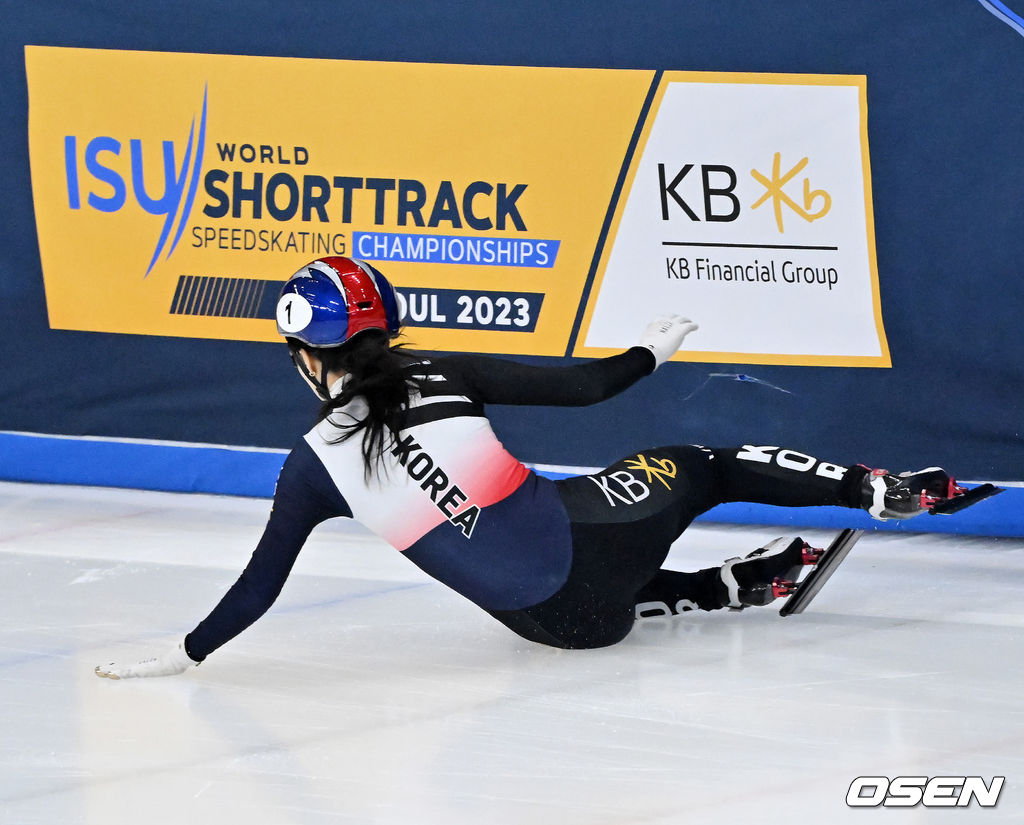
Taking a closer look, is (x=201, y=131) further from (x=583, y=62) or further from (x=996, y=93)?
(x=996, y=93)

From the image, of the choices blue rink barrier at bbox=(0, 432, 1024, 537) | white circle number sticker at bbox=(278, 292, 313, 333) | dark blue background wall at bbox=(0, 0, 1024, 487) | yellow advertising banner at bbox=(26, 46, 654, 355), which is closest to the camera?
white circle number sticker at bbox=(278, 292, 313, 333)

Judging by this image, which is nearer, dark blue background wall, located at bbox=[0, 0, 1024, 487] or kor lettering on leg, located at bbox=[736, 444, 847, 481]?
kor lettering on leg, located at bbox=[736, 444, 847, 481]

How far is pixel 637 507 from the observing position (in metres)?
2.78

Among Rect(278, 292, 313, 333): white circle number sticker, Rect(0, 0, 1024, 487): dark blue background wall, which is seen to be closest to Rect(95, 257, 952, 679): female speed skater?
Rect(278, 292, 313, 333): white circle number sticker

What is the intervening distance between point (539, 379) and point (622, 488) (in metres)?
0.33

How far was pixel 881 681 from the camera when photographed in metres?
2.69

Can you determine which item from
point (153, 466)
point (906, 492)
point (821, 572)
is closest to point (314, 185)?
point (153, 466)

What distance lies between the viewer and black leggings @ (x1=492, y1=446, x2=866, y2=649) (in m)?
2.74

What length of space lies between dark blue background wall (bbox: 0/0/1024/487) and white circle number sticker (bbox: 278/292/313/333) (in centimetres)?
183

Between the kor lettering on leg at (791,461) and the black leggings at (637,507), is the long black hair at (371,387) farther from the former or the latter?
the kor lettering on leg at (791,461)

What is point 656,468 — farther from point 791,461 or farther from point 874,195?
point 874,195

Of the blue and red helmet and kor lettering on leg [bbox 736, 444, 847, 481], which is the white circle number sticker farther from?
kor lettering on leg [bbox 736, 444, 847, 481]

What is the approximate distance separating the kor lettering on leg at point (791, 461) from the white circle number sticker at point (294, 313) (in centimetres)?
93

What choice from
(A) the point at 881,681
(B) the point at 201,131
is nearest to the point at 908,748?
(A) the point at 881,681
